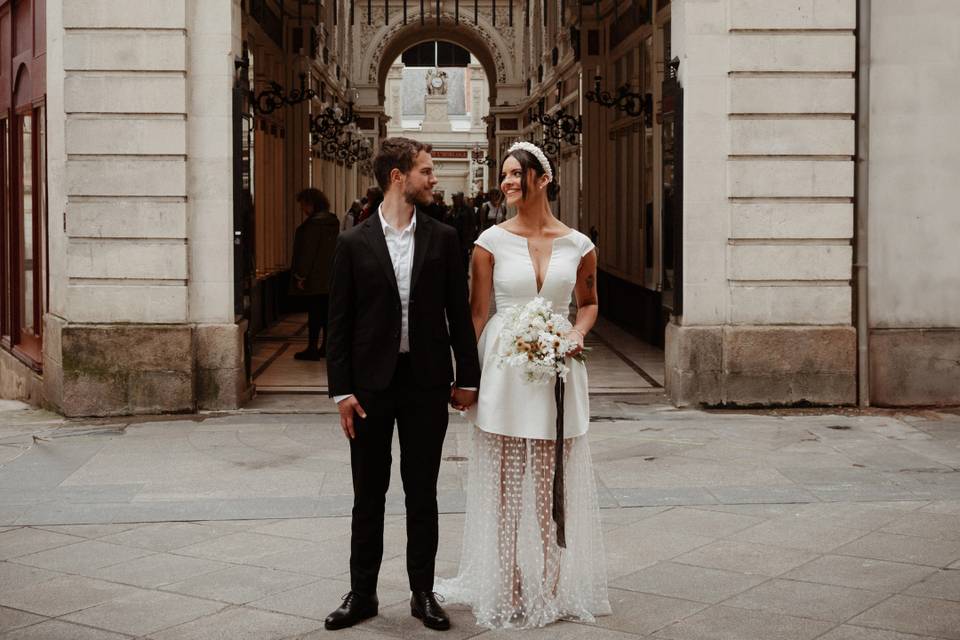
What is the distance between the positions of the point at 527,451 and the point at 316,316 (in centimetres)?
963

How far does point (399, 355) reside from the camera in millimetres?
5543

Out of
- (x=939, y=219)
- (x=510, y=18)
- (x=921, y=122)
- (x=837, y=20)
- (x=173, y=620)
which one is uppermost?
(x=510, y=18)

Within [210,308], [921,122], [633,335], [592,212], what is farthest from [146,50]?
[592,212]

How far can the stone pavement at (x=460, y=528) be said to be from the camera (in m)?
5.66

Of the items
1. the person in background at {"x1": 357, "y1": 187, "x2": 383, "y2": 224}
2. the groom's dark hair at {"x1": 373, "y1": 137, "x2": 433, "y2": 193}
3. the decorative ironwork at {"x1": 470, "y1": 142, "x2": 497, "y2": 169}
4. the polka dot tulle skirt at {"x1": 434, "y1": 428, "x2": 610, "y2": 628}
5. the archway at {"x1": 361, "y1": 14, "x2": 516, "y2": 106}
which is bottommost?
the polka dot tulle skirt at {"x1": 434, "y1": 428, "x2": 610, "y2": 628}

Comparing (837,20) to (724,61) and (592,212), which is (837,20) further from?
(592,212)

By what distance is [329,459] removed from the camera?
926cm

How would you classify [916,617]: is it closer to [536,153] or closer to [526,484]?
[526,484]

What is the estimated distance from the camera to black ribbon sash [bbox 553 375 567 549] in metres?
5.62

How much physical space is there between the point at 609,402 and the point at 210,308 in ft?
11.1

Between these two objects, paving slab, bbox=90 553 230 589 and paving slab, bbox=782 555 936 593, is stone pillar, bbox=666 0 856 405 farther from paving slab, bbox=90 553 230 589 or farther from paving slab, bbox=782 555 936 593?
paving slab, bbox=90 553 230 589

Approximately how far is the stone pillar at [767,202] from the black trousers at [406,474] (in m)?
5.91

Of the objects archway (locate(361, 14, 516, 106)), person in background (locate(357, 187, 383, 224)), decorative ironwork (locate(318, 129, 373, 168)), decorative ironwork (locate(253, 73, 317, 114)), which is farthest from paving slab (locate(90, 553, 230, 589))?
archway (locate(361, 14, 516, 106))

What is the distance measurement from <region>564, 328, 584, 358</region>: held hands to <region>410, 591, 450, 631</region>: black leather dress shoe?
111 cm
